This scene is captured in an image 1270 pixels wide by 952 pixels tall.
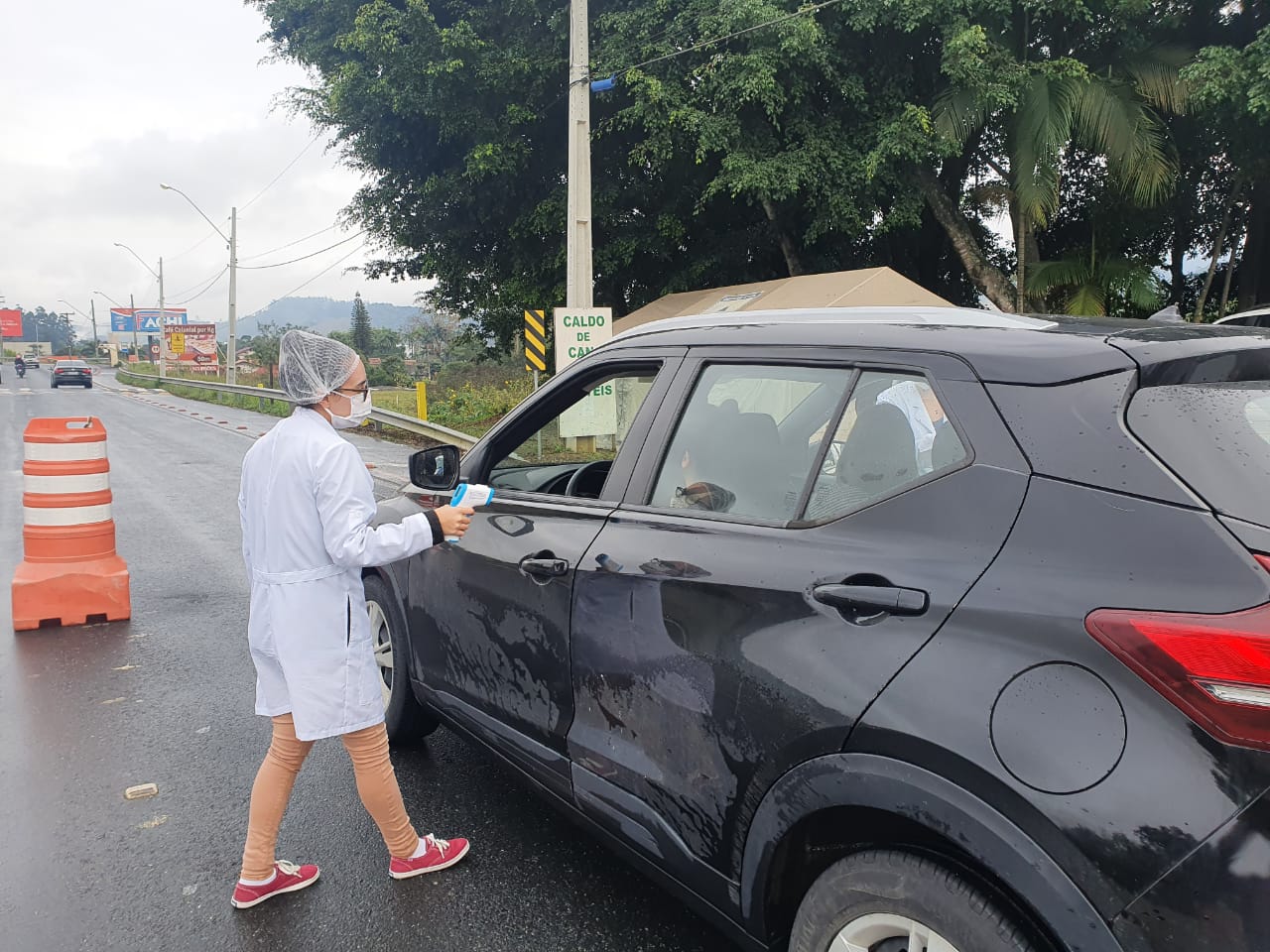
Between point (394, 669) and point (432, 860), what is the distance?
3.08 ft

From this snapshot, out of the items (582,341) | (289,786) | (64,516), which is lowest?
(289,786)

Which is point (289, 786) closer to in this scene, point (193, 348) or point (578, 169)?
point (578, 169)

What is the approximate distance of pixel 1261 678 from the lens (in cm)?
138

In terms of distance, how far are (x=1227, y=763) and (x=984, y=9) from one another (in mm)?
14986

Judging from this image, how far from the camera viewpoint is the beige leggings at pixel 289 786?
2.88m

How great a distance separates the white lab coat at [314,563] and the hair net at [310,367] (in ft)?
0.27

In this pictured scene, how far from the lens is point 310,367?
2.78 metres

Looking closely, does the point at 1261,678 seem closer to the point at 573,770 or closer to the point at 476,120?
the point at 573,770

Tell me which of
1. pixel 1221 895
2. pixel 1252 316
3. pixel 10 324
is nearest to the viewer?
pixel 1221 895

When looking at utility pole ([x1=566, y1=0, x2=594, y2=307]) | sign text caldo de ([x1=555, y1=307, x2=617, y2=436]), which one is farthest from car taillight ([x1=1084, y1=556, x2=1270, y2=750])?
utility pole ([x1=566, y1=0, x2=594, y2=307])

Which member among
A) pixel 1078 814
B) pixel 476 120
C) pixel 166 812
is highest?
pixel 476 120

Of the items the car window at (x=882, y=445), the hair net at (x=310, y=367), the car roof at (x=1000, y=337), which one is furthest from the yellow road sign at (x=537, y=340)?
the car window at (x=882, y=445)

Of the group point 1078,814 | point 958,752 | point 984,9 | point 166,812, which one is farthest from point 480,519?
point 984,9

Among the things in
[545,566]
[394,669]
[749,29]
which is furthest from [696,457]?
[749,29]
